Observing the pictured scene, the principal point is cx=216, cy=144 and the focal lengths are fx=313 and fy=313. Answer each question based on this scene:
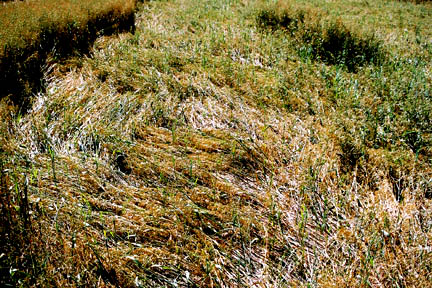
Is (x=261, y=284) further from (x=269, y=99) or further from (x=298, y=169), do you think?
(x=269, y=99)

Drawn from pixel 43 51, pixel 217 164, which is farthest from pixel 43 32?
pixel 217 164

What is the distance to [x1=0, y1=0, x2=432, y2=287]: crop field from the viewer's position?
2.10m

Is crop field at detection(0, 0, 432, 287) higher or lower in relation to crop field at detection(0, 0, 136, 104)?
lower

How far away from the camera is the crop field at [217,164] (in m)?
2.10

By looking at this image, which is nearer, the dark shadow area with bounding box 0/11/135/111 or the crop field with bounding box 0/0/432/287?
the crop field with bounding box 0/0/432/287

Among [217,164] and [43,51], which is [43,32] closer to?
[43,51]

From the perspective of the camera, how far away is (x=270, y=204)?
2.56 m

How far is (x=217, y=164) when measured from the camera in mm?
2928

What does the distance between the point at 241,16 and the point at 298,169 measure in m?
4.56

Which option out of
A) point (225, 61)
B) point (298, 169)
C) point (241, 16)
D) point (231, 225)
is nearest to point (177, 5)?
point (241, 16)

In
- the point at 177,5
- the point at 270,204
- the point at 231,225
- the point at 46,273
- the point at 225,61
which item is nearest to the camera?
the point at 46,273

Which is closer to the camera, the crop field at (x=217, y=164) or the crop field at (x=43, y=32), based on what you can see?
the crop field at (x=217, y=164)

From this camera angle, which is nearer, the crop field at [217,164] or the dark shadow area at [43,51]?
the crop field at [217,164]

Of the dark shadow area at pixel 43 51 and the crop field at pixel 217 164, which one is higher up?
the dark shadow area at pixel 43 51
